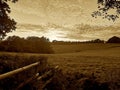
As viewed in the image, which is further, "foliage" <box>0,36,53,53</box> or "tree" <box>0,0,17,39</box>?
"foliage" <box>0,36,53,53</box>

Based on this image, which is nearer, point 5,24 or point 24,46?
point 5,24

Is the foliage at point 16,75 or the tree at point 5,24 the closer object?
the foliage at point 16,75

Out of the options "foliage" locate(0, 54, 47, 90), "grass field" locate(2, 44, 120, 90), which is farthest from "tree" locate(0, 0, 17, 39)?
"foliage" locate(0, 54, 47, 90)

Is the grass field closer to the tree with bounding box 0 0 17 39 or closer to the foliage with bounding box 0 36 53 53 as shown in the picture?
the tree with bounding box 0 0 17 39

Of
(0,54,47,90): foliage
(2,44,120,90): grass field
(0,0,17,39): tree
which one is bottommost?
(2,44,120,90): grass field

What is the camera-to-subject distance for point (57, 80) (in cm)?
1173

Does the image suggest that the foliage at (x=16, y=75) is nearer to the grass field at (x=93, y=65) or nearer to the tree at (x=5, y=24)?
the grass field at (x=93, y=65)

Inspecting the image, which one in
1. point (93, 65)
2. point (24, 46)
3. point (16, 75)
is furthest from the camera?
point (24, 46)

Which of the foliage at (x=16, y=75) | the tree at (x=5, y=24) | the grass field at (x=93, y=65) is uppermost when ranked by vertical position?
the tree at (x=5, y=24)

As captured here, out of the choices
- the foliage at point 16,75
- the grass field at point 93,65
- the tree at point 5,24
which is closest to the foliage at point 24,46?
the grass field at point 93,65

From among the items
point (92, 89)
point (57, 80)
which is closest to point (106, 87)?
point (92, 89)

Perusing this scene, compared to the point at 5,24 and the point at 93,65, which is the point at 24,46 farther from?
the point at 93,65

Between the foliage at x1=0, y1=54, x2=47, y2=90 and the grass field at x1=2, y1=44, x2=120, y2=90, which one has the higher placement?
the foliage at x1=0, y1=54, x2=47, y2=90

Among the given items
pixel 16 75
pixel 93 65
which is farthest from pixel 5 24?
pixel 16 75
